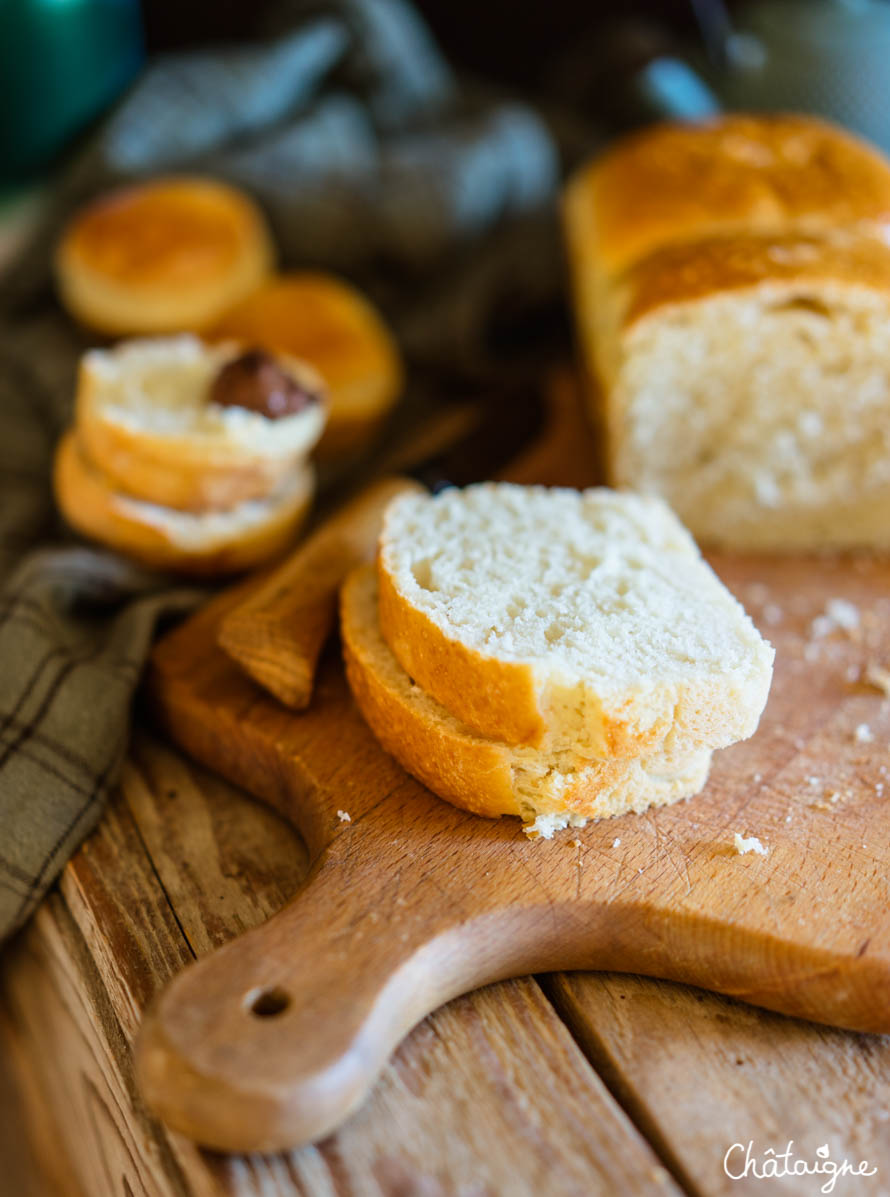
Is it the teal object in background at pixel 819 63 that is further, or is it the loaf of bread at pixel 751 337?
the teal object in background at pixel 819 63

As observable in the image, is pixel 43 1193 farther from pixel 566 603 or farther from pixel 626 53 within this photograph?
pixel 626 53

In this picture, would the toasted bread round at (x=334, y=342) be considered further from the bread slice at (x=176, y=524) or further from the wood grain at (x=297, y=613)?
the wood grain at (x=297, y=613)

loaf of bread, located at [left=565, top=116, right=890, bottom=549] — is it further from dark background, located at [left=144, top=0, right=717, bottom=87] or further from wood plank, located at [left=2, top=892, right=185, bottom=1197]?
wood plank, located at [left=2, top=892, right=185, bottom=1197]

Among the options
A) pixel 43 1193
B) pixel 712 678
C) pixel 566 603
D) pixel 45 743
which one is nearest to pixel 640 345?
pixel 566 603

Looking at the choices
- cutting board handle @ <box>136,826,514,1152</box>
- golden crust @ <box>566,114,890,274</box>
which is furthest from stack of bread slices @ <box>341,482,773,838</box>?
golden crust @ <box>566,114,890,274</box>

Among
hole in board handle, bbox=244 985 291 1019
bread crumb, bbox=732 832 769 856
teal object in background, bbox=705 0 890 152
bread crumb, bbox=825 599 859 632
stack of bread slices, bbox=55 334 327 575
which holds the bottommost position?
bread crumb, bbox=825 599 859 632

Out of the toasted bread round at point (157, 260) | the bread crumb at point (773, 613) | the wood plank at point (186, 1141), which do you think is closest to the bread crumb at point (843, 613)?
the bread crumb at point (773, 613)
